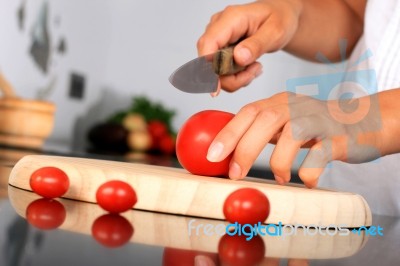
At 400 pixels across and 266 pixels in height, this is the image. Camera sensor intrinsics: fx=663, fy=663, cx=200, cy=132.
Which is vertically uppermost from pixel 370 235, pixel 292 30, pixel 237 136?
pixel 292 30

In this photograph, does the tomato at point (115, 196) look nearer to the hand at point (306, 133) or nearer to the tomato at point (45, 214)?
the tomato at point (45, 214)

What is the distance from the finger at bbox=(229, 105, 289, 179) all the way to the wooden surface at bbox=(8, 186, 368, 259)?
11 centimetres

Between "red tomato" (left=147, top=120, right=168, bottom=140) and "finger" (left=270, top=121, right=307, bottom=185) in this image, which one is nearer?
"finger" (left=270, top=121, right=307, bottom=185)

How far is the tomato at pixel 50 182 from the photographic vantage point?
0.88m

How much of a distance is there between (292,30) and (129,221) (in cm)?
70

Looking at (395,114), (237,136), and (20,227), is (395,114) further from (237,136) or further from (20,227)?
(20,227)

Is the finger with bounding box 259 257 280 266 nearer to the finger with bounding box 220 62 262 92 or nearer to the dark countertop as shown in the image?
the dark countertop

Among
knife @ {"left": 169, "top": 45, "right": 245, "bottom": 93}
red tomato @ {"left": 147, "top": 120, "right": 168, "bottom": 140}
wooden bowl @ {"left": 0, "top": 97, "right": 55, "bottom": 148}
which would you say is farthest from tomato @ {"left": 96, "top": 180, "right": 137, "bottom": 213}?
red tomato @ {"left": 147, "top": 120, "right": 168, "bottom": 140}

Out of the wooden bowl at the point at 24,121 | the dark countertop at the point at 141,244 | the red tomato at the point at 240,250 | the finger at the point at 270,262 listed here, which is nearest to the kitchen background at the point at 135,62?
the wooden bowl at the point at 24,121

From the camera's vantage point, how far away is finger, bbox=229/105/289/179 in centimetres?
93

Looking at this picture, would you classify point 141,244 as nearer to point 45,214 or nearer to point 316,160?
point 45,214

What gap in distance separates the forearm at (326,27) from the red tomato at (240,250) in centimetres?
78

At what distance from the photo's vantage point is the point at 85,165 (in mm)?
938

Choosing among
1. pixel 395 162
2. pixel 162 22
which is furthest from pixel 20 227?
pixel 162 22
